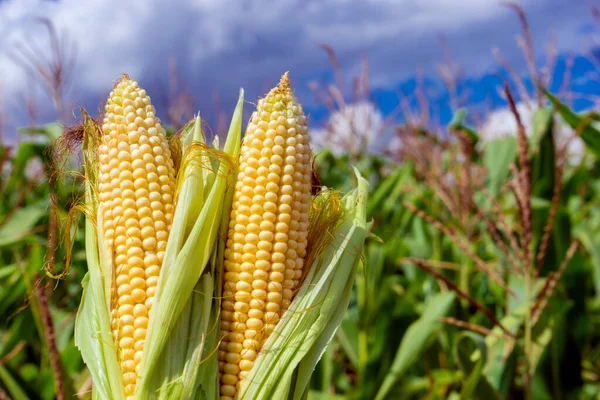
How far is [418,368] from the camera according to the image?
177 inches

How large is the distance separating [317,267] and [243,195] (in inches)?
11.6

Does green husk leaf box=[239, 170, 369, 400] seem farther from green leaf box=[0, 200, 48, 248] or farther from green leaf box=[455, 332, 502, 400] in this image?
green leaf box=[0, 200, 48, 248]

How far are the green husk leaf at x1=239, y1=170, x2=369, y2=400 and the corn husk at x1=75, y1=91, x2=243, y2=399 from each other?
0.13 meters

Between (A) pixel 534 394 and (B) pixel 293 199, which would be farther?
(A) pixel 534 394

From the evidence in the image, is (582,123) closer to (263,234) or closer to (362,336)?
(362,336)

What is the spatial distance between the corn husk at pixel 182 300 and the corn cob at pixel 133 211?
0.11ft

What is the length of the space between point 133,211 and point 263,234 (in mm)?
343

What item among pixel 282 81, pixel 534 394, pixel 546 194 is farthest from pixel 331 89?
pixel 282 81

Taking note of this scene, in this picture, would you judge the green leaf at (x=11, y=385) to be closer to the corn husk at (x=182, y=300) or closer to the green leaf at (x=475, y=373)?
the corn husk at (x=182, y=300)

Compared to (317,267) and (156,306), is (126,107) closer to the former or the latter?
(156,306)

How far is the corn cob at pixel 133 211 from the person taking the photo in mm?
1473

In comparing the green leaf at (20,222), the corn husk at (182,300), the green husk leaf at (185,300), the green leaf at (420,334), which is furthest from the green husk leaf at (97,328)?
the green leaf at (20,222)

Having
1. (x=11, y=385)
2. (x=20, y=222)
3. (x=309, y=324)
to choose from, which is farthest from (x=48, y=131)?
(x=309, y=324)

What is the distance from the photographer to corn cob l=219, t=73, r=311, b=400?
147 cm
